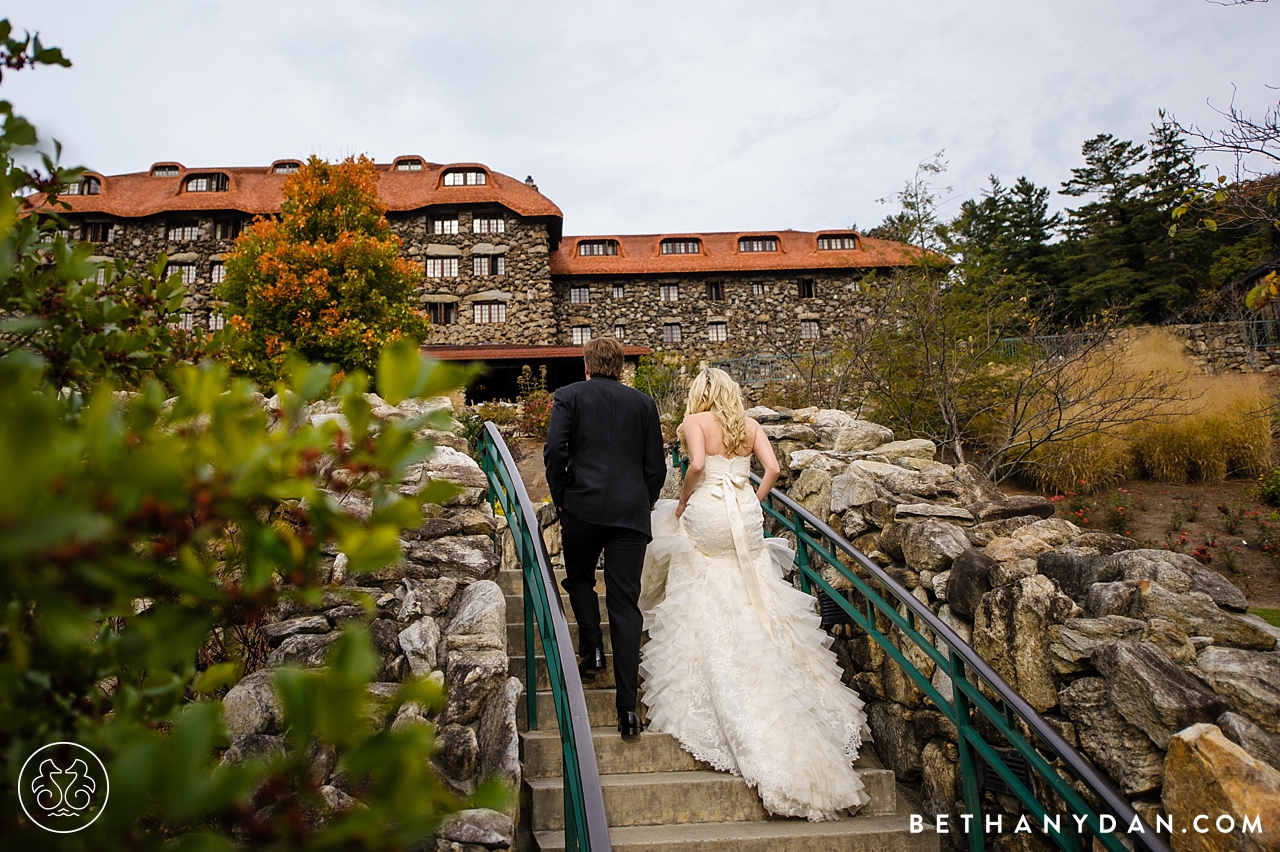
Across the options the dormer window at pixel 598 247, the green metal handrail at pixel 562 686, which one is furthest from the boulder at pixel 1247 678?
the dormer window at pixel 598 247

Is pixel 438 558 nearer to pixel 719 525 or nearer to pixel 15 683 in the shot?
pixel 719 525

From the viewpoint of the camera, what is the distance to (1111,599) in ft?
10.3

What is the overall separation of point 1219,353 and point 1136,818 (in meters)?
15.9

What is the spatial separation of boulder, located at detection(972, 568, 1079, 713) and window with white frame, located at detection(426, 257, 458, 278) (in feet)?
77.6

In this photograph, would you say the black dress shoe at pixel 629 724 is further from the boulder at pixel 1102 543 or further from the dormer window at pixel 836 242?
the dormer window at pixel 836 242

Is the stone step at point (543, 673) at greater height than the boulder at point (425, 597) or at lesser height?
lesser

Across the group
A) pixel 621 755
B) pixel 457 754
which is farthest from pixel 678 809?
pixel 457 754

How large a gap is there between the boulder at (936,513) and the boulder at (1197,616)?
1315 mm

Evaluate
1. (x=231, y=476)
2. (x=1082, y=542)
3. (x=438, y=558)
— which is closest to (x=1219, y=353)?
(x=1082, y=542)

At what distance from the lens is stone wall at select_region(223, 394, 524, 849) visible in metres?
3.16

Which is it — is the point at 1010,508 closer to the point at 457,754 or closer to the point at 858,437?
the point at 858,437

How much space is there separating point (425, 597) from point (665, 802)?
1.80 metres

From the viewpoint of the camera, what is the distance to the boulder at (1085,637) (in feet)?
9.70

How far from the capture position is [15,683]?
2.14ft
